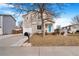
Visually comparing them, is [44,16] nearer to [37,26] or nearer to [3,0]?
[37,26]

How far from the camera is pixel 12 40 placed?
40.5ft

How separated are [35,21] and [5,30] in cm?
155

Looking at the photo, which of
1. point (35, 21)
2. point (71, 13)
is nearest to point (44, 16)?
point (35, 21)

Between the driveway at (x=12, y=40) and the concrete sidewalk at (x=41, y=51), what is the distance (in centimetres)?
22

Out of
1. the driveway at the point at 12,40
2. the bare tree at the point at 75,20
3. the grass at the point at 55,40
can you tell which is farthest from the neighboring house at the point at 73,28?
the driveway at the point at 12,40

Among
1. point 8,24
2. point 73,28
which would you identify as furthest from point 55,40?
point 8,24

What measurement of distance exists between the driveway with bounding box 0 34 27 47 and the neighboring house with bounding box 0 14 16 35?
26cm

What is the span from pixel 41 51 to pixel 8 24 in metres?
2.12

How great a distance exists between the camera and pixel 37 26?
12.2 meters

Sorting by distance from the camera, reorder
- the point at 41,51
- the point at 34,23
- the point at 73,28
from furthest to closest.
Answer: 1. the point at 34,23
2. the point at 73,28
3. the point at 41,51

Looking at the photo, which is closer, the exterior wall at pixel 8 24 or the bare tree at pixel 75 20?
the exterior wall at pixel 8 24

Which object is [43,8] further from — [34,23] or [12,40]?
[12,40]

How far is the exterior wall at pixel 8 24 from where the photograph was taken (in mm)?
12150

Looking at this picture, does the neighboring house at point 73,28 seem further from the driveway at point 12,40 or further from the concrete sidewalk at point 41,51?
the driveway at point 12,40
